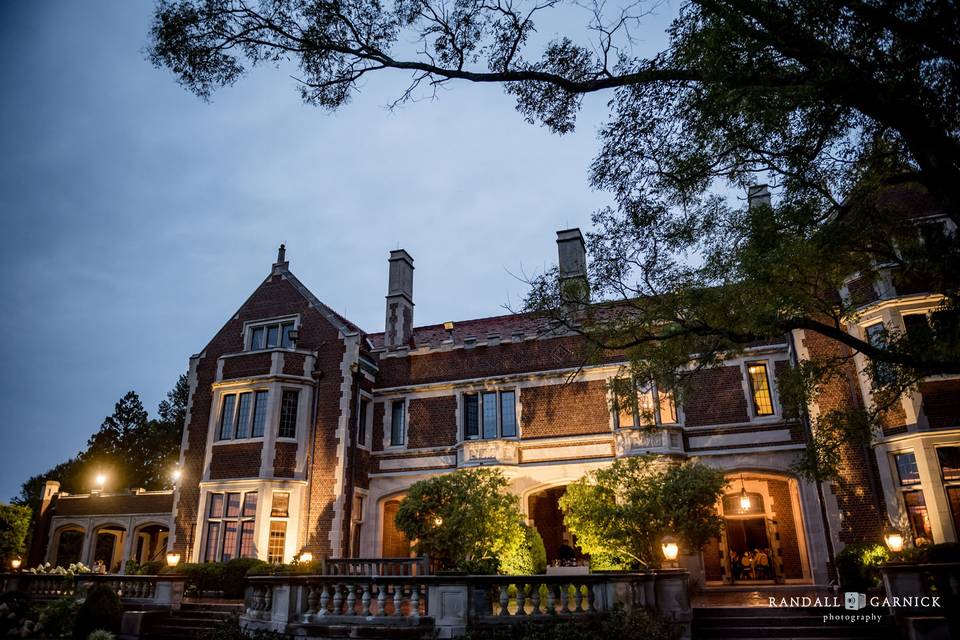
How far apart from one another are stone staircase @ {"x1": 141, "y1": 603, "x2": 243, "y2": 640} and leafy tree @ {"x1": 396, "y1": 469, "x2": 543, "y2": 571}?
4197 mm

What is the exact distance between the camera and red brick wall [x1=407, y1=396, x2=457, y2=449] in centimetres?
2012

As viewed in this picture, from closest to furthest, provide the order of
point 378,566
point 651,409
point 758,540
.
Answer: point 378,566 < point 651,409 < point 758,540

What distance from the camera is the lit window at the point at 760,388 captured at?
17.2 meters

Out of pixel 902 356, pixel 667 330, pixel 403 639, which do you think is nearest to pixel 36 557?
pixel 403 639

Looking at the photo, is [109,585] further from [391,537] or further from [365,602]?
[391,537]

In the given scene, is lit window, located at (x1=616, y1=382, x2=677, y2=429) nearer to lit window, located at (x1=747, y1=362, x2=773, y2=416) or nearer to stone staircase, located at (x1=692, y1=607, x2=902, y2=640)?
lit window, located at (x1=747, y1=362, x2=773, y2=416)

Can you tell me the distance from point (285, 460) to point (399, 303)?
6792 millimetres

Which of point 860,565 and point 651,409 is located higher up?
point 651,409

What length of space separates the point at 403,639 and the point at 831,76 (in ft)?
29.9

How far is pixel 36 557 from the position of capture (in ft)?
100

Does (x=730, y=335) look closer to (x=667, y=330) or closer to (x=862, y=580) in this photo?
(x=667, y=330)

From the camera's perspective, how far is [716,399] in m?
17.5

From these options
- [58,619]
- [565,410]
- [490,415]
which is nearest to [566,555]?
[565,410]

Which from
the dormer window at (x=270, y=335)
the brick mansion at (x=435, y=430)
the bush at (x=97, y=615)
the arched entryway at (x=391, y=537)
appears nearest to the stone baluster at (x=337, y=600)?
the bush at (x=97, y=615)
